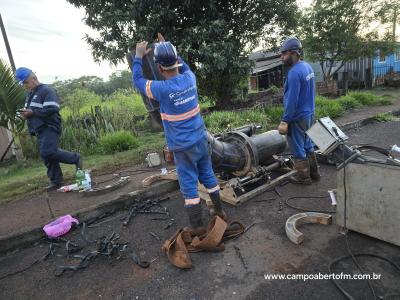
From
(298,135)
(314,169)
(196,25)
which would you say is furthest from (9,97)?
(314,169)

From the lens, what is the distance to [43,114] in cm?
505

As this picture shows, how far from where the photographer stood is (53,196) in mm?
5219

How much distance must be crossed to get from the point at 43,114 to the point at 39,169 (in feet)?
8.44

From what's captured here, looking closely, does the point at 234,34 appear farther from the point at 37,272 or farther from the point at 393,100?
the point at 37,272

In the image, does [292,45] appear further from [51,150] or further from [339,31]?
[339,31]

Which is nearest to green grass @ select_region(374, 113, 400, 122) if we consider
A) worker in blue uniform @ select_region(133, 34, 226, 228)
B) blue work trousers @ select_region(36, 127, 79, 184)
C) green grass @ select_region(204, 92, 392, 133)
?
green grass @ select_region(204, 92, 392, 133)

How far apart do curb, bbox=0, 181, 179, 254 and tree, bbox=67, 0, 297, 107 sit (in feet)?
16.9

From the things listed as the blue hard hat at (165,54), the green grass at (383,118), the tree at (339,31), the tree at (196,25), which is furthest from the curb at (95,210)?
the tree at (339,31)

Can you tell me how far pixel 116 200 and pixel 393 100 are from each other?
42.5 ft

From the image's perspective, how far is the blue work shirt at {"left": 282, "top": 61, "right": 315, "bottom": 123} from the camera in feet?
13.9

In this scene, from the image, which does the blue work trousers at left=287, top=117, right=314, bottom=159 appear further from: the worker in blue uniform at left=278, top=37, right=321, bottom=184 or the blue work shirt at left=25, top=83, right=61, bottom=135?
the blue work shirt at left=25, top=83, right=61, bottom=135

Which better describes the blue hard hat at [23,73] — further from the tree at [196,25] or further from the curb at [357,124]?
the curb at [357,124]

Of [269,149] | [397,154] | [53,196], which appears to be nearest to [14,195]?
[53,196]

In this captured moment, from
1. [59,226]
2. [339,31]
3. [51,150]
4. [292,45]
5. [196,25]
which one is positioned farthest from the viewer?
[339,31]
